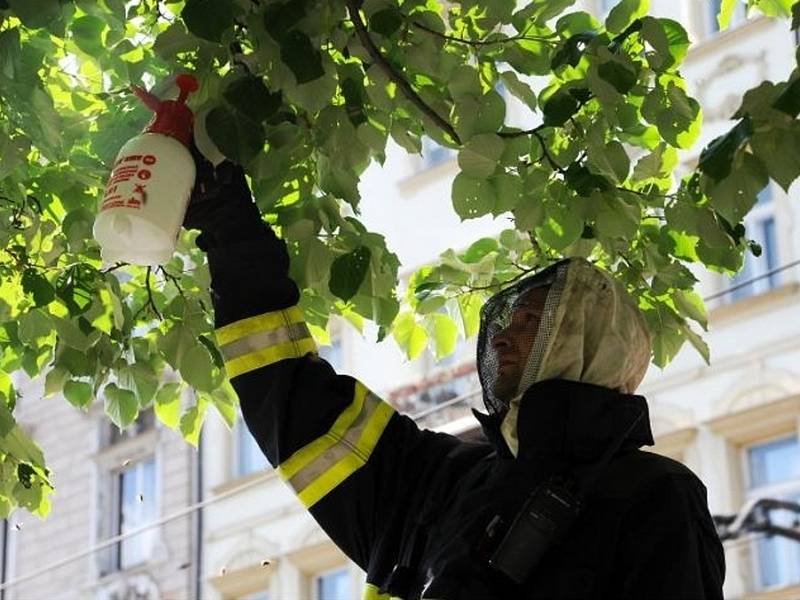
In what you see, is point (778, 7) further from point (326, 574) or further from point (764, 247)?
point (326, 574)

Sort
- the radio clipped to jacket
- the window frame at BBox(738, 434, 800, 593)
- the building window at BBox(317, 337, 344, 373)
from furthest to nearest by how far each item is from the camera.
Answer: the building window at BBox(317, 337, 344, 373), the window frame at BBox(738, 434, 800, 593), the radio clipped to jacket

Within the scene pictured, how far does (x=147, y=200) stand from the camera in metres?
3.65

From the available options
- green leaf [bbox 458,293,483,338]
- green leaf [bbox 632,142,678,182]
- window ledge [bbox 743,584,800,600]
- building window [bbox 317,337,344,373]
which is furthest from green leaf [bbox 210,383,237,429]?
building window [bbox 317,337,344,373]

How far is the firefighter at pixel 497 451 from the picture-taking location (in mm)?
3434

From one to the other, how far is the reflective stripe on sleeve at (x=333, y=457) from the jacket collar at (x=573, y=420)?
1.30 ft

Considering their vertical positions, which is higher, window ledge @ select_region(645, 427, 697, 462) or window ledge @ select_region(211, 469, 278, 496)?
window ledge @ select_region(211, 469, 278, 496)

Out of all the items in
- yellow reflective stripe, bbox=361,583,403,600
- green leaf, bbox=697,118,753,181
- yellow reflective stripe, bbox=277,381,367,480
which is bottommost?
yellow reflective stripe, bbox=361,583,403,600

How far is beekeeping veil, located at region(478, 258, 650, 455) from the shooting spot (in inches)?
145

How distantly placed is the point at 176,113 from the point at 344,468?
789mm

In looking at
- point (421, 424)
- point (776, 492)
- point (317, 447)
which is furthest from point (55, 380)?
point (421, 424)

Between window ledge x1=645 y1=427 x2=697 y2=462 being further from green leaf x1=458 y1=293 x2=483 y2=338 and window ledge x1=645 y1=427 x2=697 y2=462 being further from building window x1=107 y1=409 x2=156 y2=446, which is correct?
green leaf x1=458 y1=293 x2=483 y2=338

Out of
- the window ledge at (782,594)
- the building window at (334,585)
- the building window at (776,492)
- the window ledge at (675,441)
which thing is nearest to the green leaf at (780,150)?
the building window at (776,492)

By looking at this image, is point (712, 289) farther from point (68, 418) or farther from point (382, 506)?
point (382, 506)

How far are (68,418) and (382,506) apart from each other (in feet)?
56.5
